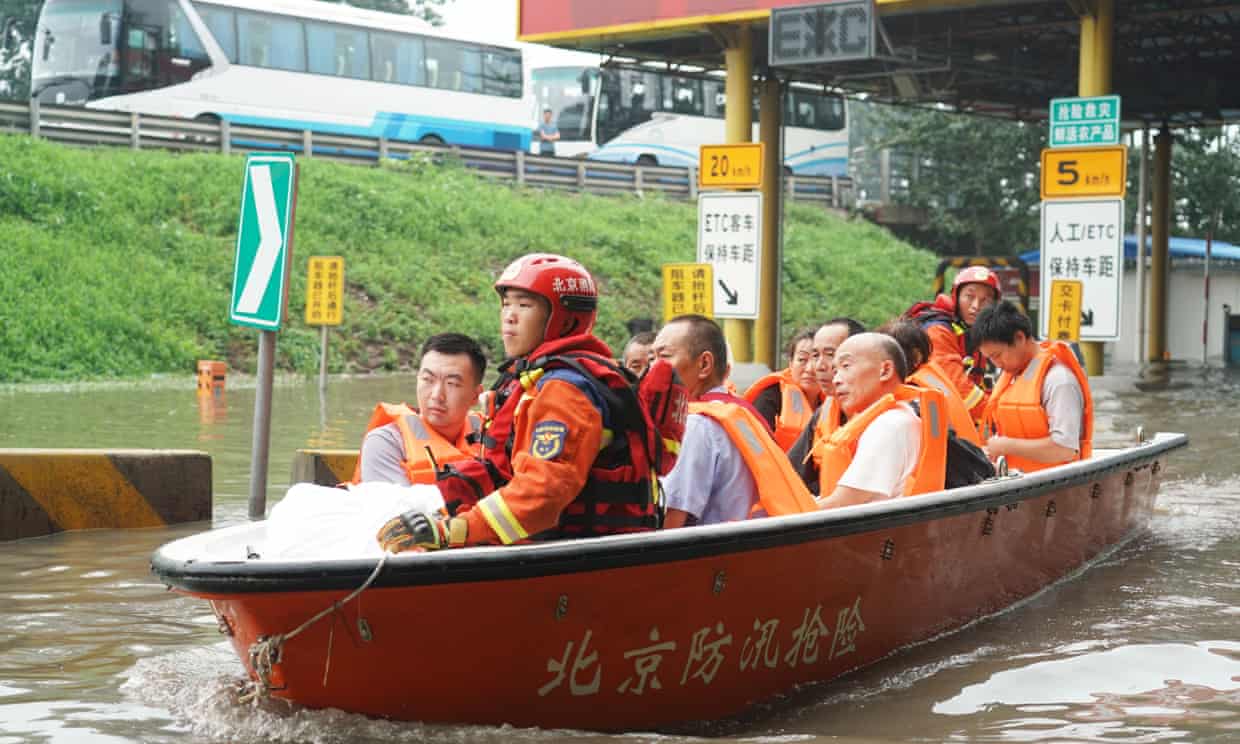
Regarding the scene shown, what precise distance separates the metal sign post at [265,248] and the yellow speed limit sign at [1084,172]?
30.1 ft

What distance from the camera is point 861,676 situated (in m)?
6.24

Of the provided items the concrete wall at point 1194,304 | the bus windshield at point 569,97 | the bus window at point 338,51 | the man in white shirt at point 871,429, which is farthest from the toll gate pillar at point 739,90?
the bus windshield at point 569,97

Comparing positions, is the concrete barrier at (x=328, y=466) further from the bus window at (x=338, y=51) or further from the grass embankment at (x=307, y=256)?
the bus window at (x=338, y=51)

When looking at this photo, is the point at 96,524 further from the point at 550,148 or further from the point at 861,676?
the point at 550,148

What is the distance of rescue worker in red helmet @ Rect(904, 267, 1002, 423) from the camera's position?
30.8 feet

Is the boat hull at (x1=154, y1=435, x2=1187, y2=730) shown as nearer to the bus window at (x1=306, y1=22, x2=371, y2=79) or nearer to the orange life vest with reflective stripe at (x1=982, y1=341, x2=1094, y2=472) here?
the orange life vest with reflective stripe at (x1=982, y1=341, x2=1094, y2=472)

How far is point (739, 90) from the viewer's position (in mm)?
19906

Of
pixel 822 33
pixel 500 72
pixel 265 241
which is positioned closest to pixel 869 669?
pixel 265 241

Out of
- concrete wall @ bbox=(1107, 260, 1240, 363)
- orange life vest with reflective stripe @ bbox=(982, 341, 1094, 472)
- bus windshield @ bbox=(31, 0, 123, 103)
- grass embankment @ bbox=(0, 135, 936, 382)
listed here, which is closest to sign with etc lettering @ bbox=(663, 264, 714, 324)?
orange life vest with reflective stripe @ bbox=(982, 341, 1094, 472)

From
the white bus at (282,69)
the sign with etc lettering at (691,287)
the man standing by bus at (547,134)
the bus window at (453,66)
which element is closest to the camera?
the sign with etc lettering at (691,287)

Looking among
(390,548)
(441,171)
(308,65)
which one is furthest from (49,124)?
(390,548)

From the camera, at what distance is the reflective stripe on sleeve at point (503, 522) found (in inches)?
185

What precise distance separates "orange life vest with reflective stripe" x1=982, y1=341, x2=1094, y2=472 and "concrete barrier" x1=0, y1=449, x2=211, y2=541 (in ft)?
15.5

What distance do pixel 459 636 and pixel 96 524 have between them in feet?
17.7
